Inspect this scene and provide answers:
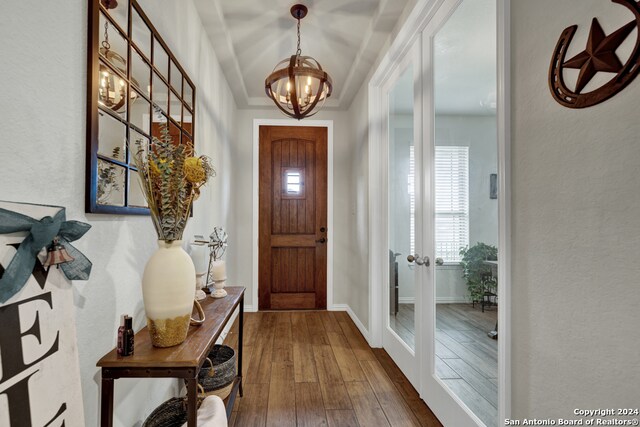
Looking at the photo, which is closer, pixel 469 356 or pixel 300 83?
pixel 469 356

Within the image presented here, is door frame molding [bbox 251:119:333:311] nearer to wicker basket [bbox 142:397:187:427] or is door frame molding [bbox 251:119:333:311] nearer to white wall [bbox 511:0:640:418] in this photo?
wicker basket [bbox 142:397:187:427]

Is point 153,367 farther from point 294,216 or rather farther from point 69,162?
point 294,216

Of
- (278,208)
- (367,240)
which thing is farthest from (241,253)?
(367,240)

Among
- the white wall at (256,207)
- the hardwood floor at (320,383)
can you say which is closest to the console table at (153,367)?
the hardwood floor at (320,383)

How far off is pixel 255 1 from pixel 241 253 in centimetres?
277

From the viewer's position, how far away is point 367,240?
3135 millimetres

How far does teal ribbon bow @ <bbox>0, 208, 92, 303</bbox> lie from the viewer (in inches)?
26.7

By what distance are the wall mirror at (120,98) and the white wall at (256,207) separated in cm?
242

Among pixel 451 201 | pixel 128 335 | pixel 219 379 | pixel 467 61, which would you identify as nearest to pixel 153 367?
pixel 128 335

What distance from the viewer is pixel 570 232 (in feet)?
3.14

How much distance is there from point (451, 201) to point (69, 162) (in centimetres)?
171

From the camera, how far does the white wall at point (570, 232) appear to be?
805mm

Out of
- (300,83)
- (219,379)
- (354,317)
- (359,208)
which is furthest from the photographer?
(354,317)

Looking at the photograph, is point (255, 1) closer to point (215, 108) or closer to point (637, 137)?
point (215, 108)
